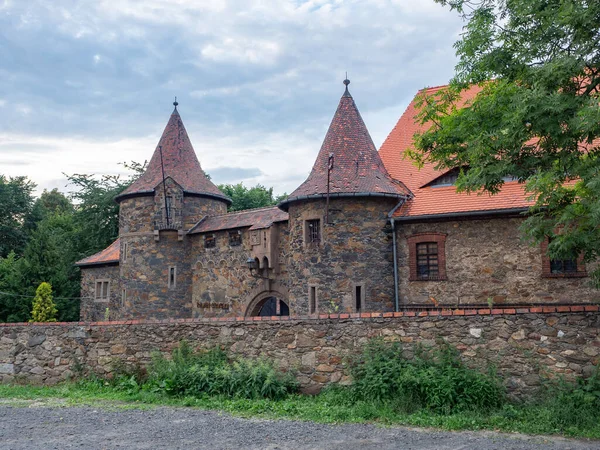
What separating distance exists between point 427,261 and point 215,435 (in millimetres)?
9692

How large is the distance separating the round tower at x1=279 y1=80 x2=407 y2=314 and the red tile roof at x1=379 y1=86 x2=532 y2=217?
59cm

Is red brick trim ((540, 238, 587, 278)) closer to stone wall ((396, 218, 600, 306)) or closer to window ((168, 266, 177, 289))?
stone wall ((396, 218, 600, 306))

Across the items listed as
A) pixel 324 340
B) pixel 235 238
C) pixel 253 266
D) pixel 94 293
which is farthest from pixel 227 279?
pixel 324 340

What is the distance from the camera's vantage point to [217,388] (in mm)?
9148

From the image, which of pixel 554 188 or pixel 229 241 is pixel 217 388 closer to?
pixel 554 188

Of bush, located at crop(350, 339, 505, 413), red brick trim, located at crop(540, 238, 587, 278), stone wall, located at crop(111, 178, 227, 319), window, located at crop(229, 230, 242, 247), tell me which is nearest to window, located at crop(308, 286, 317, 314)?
window, located at crop(229, 230, 242, 247)

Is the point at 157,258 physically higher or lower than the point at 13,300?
higher

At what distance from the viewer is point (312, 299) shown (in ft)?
51.3

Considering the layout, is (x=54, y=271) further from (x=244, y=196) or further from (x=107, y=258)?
(x=244, y=196)

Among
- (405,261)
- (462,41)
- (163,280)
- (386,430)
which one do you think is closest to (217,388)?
(386,430)

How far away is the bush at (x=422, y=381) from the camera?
7.95 meters

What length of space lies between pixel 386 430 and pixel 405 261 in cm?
877

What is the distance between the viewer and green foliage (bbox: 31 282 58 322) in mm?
27828

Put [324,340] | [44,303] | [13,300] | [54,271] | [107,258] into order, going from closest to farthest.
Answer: [324,340] < [107,258] < [44,303] < [13,300] < [54,271]
